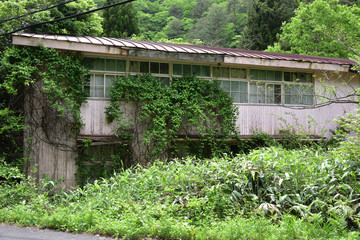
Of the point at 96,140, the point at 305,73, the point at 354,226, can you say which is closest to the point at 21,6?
the point at 96,140

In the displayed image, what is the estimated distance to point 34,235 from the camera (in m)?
5.71

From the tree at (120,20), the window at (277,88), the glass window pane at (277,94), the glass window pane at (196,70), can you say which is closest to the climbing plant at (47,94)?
the glass window pane at (196,70)

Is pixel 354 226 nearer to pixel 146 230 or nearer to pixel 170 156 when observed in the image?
pixel 146 230

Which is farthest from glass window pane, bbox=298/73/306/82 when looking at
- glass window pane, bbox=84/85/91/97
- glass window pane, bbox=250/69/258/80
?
glass window pane, bbox=84/85/91/97

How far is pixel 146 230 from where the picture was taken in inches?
218

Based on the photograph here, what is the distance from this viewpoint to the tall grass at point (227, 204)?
17.9 feet

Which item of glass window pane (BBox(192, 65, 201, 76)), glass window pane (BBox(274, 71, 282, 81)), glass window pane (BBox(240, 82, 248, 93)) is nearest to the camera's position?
glass window pane (BBox(192, 65, 201, 76))

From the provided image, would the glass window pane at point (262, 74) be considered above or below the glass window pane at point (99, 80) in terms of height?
above

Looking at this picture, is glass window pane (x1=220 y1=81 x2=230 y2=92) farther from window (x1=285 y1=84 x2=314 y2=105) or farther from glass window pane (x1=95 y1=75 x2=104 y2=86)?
glass window pane (x1=95 y1=75 x2=104 y2=86)

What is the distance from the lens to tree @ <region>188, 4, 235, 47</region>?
3889 cm

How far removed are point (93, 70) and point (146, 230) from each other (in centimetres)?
653

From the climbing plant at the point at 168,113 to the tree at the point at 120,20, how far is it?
2046 cm

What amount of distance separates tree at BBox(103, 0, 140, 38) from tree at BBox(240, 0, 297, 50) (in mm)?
11151

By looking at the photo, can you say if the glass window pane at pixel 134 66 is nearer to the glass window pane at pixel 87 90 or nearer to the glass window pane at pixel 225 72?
the glass window pane at pixel 87 90
